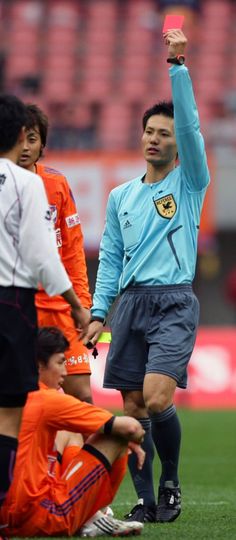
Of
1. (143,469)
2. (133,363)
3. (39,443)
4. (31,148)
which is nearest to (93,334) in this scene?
(133,363)

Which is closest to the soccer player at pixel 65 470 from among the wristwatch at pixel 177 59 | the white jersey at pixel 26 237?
the white jersey at pixel 26 237

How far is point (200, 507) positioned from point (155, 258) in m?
1.69

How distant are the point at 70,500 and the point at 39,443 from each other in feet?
0.94

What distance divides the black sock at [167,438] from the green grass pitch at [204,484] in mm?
263

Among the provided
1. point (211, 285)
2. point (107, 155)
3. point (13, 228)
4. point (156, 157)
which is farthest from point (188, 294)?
point (211, 285)

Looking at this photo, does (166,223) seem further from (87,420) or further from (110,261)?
(87,420)

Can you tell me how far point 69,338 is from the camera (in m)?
6.81

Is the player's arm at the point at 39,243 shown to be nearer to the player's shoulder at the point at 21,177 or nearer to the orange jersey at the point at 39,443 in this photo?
the player's shoulder at the point at 21,177

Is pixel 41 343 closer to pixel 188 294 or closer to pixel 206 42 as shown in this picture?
pixel 188 294

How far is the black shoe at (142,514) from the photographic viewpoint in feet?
21.6

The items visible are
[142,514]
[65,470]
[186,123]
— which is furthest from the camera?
[142,514]

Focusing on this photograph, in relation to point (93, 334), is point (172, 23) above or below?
above

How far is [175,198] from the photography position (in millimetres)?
6742

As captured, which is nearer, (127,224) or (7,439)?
(7,439)
